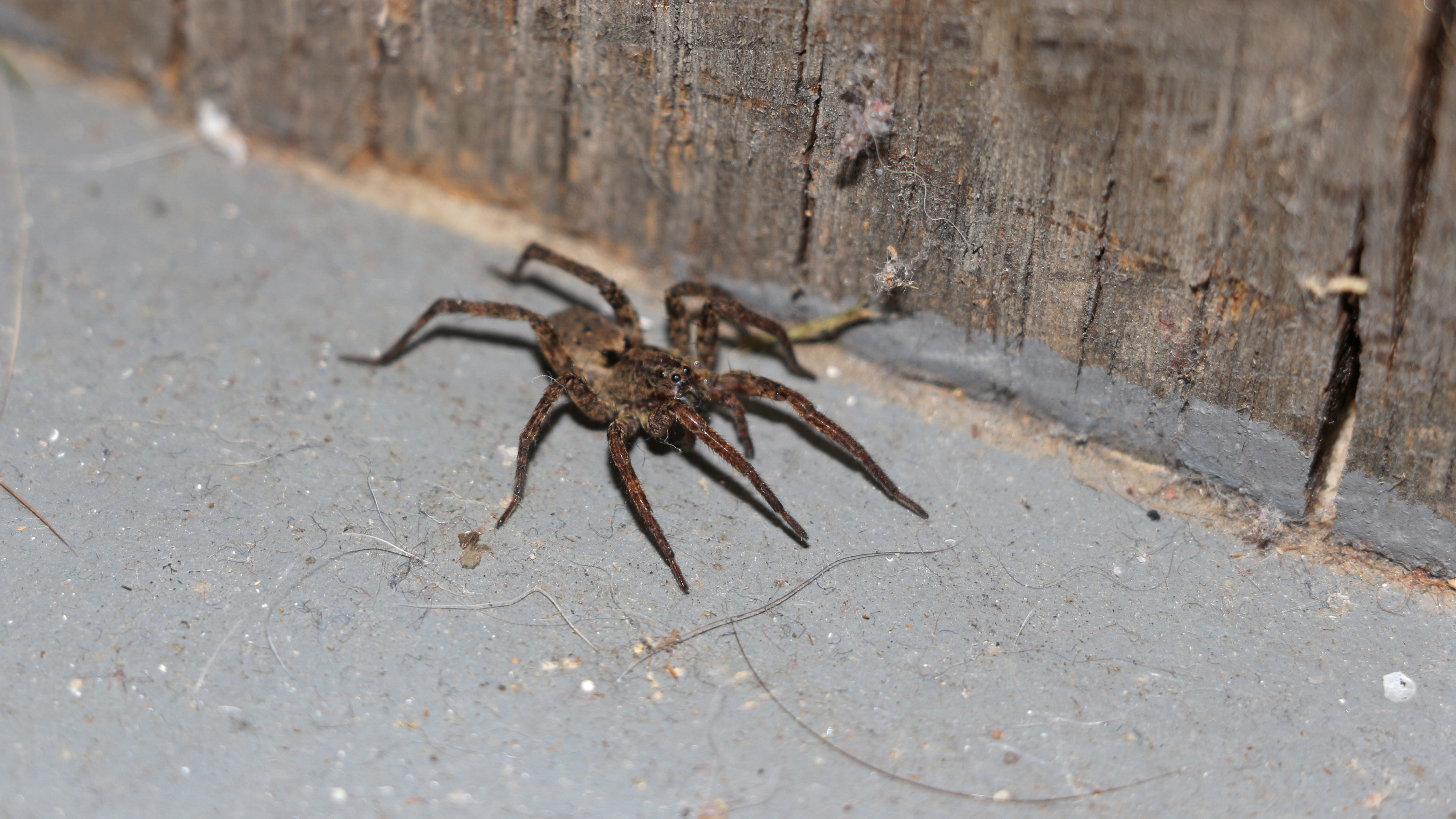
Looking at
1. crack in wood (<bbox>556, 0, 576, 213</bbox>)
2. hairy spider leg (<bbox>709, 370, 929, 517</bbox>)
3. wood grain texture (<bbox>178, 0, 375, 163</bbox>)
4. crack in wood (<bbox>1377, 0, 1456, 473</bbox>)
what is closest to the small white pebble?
crack in wood (<bbox>1377, 0, 1456, 473</bbox>)

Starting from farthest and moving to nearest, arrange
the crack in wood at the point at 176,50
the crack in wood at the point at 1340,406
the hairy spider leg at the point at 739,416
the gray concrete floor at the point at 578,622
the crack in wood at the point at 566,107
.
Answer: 1. the crack in wood at the point at 176,50
2. the crack in wood at the point at 566,107
3. the hairy spider leg at the point at 739,416
4. the crack in wood at the point at 1340,406
5. the gray concrete floor at the point at 578,622

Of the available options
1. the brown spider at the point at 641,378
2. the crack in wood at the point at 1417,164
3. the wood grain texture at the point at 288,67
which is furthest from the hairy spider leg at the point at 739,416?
the wood grain texture at the point at 288,67

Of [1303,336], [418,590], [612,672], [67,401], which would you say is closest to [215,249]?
[67,401]

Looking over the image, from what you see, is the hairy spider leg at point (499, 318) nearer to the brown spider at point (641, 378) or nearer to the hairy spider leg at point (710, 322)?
the brown spider at point (641, 378)

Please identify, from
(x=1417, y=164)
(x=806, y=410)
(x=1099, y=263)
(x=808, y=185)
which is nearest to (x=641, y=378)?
(x=806, y=410)

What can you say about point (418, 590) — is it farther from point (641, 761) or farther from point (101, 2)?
point (101, 2)
